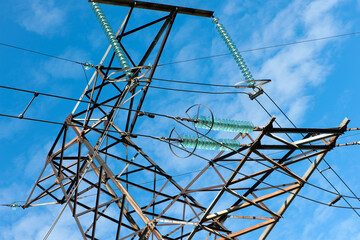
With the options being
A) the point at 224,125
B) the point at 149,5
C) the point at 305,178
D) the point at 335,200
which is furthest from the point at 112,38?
the point at 335,200

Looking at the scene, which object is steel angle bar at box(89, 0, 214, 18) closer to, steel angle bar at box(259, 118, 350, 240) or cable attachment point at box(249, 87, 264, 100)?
cable attachment point at box(249, 87, 264, 100)

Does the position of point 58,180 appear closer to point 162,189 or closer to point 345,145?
point 162,189

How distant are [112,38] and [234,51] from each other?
4.64 metres

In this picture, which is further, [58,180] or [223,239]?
[58,180]

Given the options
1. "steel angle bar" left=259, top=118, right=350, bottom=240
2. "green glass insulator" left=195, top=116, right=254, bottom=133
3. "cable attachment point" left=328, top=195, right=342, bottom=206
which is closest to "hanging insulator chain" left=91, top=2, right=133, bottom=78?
"green glass insulator" left=195, top=116, right=254, bottom=133

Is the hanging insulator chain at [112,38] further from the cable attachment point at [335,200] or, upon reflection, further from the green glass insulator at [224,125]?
the cable attachment point at [335,200]

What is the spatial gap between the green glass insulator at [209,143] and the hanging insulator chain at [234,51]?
222 cm

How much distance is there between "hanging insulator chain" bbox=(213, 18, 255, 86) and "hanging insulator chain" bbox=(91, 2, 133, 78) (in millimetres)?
4235

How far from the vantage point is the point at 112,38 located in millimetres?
15773

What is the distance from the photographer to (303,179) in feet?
54.4

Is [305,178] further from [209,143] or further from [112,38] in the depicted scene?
[112,38]

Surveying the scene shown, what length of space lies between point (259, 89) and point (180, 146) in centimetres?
331

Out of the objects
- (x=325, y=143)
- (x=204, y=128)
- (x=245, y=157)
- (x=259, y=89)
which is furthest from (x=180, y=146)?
(x=325, y=143)

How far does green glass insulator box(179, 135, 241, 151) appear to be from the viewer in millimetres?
16250
